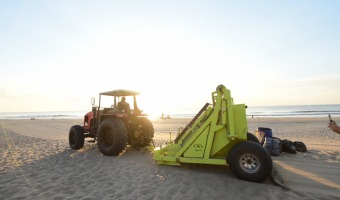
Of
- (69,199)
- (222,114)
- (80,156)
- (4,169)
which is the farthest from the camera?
→ (80,156)

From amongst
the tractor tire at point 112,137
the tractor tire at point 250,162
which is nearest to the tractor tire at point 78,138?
the tractor tire at point 112,137

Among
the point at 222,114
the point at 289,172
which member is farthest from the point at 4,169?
the point at 289,172

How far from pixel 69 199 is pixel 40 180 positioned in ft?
5.56

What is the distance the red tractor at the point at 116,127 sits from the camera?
8.40 meters

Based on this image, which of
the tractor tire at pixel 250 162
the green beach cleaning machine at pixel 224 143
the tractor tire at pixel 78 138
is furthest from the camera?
the tractor tire at pixel 78 138

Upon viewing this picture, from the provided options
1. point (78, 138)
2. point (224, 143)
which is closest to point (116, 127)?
point (78, 138)

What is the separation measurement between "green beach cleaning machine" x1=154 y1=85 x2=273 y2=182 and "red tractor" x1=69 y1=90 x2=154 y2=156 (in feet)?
7.92

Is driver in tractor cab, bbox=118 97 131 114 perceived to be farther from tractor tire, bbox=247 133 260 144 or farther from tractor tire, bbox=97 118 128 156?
tractor tire, bbox=247 133 260 144

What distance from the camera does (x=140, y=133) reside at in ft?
31.2

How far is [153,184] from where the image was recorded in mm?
5422

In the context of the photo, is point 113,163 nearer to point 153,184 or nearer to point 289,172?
point 153,184

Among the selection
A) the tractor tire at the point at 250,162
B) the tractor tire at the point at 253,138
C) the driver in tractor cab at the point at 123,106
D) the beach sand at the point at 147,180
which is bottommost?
the beach sand at the point at 147,180

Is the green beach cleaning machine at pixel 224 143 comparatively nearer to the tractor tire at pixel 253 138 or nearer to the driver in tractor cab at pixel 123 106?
the tractor tire at pixel 253 138

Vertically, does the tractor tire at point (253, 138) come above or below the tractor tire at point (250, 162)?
above
